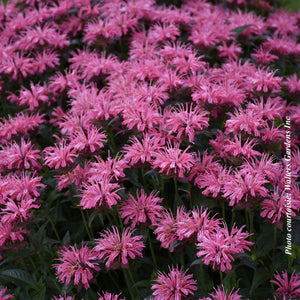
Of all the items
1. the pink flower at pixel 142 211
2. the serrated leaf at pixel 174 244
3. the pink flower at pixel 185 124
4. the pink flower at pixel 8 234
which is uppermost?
the pink flower at pixel 185 124

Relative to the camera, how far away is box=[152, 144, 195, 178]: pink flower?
1.20 meters

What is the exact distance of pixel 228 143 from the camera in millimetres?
1379

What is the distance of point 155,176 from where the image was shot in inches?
52.1

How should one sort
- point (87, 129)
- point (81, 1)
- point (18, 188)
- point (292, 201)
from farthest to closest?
point (81, 1) → point (87, 129) → point (18, 188) → point (292, 201)

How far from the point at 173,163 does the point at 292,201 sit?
0.37 meters

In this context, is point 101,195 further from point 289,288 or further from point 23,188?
point 289,288

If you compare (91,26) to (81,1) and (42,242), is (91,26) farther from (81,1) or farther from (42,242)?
(42,242)

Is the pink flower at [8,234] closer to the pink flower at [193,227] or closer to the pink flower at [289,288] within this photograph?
the pink flower at [193,227]

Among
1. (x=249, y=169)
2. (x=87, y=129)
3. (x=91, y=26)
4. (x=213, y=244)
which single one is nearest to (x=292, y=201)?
(x=249, y=169)

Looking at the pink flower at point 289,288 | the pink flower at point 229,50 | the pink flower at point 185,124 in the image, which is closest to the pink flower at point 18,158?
the pink flower at point 185,124

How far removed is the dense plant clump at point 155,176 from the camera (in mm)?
1156

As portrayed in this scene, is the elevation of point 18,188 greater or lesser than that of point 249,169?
lesser

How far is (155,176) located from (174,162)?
0.15 meters

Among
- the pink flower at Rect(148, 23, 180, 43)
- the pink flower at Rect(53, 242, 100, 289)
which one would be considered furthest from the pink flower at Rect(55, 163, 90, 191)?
the pink flower at Rect(148, 23, 180, 43)
